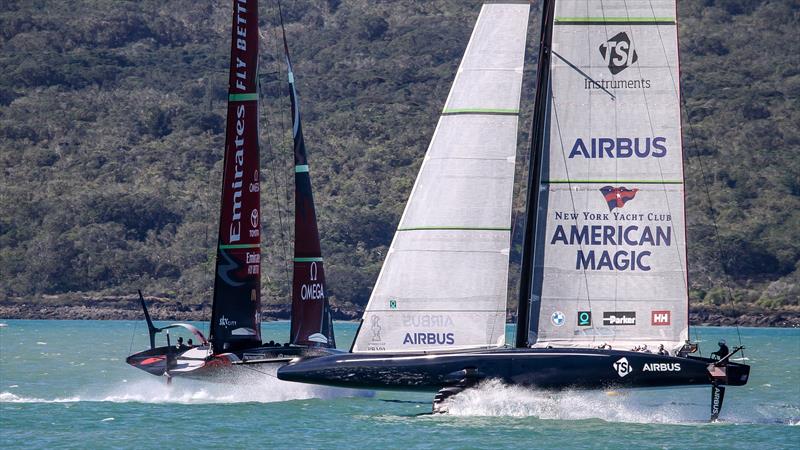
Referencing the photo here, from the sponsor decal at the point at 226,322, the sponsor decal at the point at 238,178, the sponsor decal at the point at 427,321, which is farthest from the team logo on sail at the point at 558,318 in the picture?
the sponsor decal at the point at 238,178

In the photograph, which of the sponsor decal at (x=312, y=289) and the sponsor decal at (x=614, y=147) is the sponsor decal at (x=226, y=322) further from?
the sponsor decal at (x=614, y=147)

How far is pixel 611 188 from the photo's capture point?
82.4ft

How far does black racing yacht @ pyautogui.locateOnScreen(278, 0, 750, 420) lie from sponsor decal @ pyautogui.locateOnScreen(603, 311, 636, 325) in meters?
0.02

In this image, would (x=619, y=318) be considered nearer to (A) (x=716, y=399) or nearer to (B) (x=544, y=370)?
(B) (x=544, y=370)

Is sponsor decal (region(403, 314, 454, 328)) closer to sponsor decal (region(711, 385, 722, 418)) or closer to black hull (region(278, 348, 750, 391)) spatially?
black hull (region(278, 348, 750, 391))

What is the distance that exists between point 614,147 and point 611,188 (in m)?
0.62

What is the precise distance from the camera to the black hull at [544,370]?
2469 centimetres

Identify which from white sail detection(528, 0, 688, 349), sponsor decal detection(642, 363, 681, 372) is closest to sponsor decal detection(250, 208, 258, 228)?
white sail detection(528, 0, 688, 349)

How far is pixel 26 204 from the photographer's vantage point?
412 feet

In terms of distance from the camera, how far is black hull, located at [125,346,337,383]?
3027 centimetres

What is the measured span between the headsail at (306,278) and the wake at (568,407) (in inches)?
247

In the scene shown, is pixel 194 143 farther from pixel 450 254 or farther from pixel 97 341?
pixel 450 254

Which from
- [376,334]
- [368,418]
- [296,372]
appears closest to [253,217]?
[368,418]

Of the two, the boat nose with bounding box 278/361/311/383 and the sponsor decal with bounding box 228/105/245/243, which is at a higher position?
the sponsor decal with bounding box 228/105/245/243
